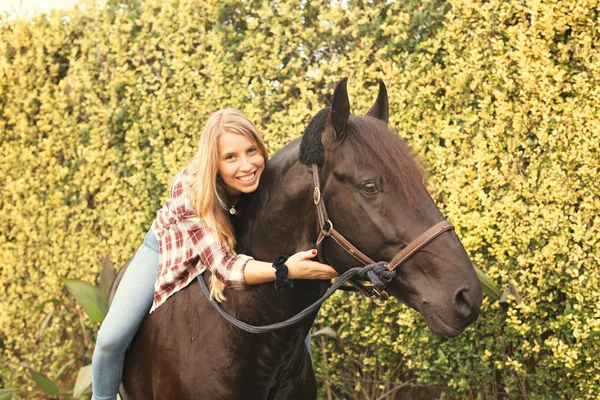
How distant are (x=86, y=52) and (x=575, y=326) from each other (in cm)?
492

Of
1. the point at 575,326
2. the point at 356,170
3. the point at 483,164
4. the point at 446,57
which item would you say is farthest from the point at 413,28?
the point at 356,170

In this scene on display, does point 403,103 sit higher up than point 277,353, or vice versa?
point 403,103

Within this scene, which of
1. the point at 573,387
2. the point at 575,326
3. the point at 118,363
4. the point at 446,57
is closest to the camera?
the point at 118,363

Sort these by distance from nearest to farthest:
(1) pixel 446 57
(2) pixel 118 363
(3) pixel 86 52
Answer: (2) pixel 118 363
(1) pixel 446 57
(3) pixel 86 52

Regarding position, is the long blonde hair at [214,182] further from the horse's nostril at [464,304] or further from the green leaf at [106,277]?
the green leaf at [106,277]

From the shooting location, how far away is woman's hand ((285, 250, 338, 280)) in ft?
8.00

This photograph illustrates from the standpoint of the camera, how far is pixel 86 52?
6.46 meters

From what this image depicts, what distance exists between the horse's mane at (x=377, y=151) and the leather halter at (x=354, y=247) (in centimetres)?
8

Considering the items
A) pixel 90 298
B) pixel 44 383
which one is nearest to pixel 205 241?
pixel 90 298

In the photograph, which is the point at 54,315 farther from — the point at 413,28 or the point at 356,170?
the point at 356,170

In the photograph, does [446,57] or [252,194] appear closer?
[252,194]

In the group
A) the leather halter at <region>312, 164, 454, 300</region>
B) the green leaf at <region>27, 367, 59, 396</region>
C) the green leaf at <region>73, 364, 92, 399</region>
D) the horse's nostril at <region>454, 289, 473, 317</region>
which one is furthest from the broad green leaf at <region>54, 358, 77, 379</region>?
the horse's nostril at <region>454, 289, 473, 317</region>

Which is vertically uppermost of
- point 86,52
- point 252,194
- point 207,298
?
point 86,52

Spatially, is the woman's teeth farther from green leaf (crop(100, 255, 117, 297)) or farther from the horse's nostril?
green leaf (crop(100, 255, 117, 297))
